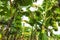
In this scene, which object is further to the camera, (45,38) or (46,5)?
(46,5)


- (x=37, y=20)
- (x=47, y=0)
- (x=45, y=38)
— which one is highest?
(x=47, y=0)

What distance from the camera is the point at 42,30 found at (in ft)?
3.12

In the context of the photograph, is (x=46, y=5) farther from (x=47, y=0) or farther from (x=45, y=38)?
(x=45, y=38)

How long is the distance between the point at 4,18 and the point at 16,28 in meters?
0.13

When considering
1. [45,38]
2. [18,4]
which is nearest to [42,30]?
[45,38]

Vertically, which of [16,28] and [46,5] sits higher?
[46,5]

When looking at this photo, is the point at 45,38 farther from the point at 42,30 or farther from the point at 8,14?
the point at 8,14

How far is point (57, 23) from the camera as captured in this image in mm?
1194

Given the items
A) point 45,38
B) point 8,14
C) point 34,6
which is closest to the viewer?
point 45,38

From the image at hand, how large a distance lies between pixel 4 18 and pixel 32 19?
0.18m

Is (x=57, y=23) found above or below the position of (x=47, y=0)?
below

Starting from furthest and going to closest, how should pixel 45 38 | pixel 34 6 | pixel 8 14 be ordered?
pixel 34 6 → pixel 8 14 → pixel 45 38

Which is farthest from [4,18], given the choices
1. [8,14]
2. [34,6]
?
[34,6]

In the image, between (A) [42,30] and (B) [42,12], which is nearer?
(A) [42,30]
